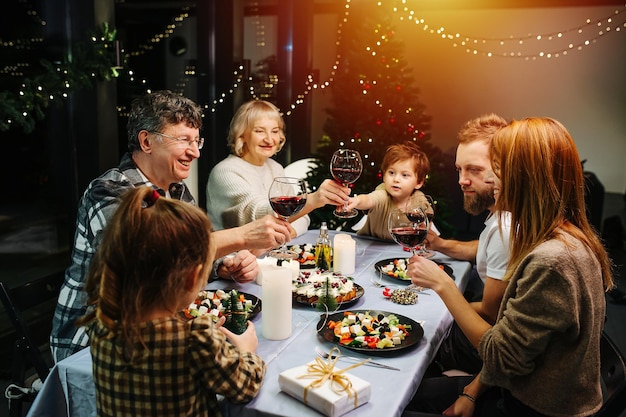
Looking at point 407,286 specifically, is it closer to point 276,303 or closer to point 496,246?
point 496,246

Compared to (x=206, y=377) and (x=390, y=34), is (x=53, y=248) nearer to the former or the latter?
(x=390, y=34)

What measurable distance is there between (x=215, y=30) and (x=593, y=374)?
4.29m

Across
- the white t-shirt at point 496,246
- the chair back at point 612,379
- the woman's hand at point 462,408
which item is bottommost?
the woman's hand at point 462,408

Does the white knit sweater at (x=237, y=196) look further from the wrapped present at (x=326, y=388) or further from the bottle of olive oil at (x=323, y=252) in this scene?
the wrapped present at (x=326, y=388)

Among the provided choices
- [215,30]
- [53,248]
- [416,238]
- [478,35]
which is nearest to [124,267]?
[416,238]

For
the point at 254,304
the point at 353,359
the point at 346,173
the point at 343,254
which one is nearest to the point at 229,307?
the point at 254,304

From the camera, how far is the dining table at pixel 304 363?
130 cm

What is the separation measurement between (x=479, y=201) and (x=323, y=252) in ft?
2.20

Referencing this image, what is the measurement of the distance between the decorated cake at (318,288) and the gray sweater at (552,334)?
0.51 meters

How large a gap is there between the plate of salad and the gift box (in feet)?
1.00

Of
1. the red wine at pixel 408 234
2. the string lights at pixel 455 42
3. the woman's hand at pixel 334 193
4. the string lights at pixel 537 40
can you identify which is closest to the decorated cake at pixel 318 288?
the red wine at pixel 408 234

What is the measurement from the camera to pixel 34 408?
150cm

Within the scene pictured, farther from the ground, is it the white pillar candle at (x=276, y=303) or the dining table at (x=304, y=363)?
the white pillar candle at (x=276, y=303)

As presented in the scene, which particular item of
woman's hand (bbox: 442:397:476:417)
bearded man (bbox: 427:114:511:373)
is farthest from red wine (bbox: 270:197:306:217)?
woman's hand (bbox: 442:397:476:417)
